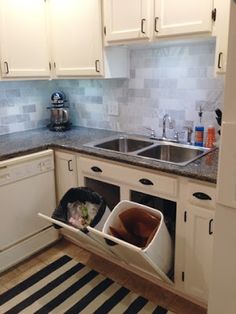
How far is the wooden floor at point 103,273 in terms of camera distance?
1913 mm

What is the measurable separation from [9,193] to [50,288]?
0.72 metres

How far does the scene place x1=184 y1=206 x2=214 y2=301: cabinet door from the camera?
166 centimetres

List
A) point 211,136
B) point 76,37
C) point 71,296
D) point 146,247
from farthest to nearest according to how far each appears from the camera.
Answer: point 76,37, point 211,136, point 71,296, point 146,247

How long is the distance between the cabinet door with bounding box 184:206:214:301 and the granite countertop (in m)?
0.22

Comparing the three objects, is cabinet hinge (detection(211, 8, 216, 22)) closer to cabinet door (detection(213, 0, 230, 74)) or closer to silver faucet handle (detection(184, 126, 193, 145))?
cabinet door (detection(213, 0, 230, 74))

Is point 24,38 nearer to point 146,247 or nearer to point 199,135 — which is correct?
point 199,135

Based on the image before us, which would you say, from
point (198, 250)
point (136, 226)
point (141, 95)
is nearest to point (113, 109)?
point (141, 95)

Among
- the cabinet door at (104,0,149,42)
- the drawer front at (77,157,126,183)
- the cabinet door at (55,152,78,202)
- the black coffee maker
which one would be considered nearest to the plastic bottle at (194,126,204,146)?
the drawer front at (77,157,126,183)

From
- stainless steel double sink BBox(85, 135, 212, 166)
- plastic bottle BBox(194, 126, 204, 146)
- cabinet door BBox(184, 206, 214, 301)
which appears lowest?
cabinet door BBox(184, 206, 214, 301)

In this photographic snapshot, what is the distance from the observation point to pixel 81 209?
2.06m

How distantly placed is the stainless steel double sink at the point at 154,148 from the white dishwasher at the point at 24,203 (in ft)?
1.46

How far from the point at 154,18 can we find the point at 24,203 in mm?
1590

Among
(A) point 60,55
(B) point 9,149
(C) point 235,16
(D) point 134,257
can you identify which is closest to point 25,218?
(B) point 9,149

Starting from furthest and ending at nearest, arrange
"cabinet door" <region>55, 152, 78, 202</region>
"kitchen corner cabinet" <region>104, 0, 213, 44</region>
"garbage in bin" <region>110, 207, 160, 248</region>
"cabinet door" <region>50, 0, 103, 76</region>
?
1. "cabinet door" <region>55, 152, 78, 202</region>
2. "cabinet door" <region>50, 0, 103, 76</region>
3. "garbage in bin" <region>110, 207, 160, 248</region>
4. "kitchen corner cabinet" <region>104, 0, 213, 44</region>
